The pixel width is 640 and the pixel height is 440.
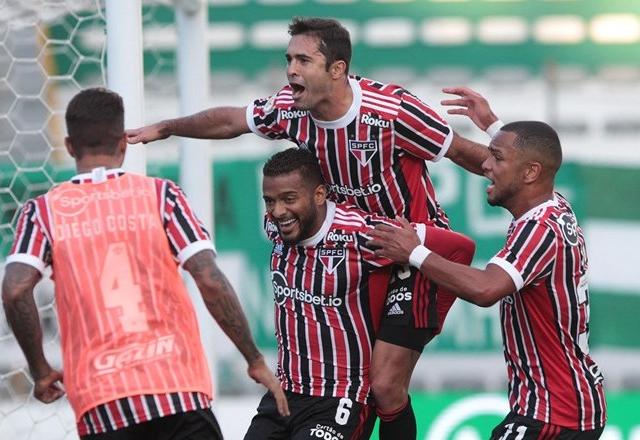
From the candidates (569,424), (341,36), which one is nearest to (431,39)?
(341,36)

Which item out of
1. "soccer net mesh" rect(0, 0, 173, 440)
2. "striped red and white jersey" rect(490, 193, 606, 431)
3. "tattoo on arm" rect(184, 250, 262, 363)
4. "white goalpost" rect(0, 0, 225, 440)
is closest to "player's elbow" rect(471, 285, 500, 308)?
"striped red and white jersey" rect(490, 193, 606, 431)

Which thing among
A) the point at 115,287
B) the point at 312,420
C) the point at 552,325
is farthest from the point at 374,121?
the point at 115,287

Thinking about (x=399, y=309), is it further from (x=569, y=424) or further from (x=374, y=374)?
(x=569, y=424)

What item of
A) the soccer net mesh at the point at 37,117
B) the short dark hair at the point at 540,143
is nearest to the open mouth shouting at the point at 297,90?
the short dark hair at the point at 540,143

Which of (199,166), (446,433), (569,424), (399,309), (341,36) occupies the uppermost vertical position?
(341,36)

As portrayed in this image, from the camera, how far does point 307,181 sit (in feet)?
17.2

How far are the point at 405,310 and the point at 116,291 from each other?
1529 mm

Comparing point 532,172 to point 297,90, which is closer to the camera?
point 532,172

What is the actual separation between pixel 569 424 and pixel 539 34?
535 cm

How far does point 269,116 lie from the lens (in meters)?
5.53

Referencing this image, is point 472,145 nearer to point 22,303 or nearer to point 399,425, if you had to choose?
point 399,425

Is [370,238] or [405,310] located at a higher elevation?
[370,238]

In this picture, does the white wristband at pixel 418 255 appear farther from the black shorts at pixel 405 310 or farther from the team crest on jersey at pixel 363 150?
the team crest on jersey at pixel 363 150

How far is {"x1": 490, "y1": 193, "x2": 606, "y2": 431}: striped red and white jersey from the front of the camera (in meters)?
4.87
